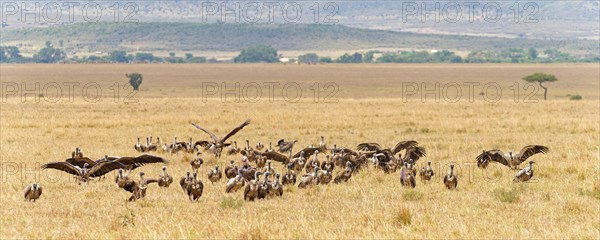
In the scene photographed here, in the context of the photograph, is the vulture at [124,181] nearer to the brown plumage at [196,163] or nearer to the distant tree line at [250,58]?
the brown plumage at [196,163]

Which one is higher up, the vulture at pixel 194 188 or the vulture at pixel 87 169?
the vulture at pixel 87 169

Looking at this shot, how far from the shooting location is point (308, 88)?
86.9 m

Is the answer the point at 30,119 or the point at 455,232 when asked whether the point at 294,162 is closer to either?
the point at 455,232

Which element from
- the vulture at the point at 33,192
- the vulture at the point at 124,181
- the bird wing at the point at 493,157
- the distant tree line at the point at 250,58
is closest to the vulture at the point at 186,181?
the vulture at the point at 124,181

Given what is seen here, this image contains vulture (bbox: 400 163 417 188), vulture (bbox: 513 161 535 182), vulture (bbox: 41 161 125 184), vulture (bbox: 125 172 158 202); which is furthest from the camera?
vulture (bbox: 513 161 535 182)

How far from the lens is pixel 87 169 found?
1581 cm

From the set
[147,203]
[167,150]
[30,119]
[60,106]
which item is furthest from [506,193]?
[60,106]

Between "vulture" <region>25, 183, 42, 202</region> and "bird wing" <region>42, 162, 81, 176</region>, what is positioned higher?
"bird wing" <region>42, 162, 81, 176</region>

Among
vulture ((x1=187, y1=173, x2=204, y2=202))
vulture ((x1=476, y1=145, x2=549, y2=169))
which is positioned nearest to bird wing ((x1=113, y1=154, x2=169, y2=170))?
vulture ((x1=187, y1=173, x2=204, y2=202))

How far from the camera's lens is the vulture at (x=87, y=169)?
15.0m

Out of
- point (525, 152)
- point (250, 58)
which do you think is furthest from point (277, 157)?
point (250, 58)

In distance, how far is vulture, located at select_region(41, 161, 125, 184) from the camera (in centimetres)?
1495

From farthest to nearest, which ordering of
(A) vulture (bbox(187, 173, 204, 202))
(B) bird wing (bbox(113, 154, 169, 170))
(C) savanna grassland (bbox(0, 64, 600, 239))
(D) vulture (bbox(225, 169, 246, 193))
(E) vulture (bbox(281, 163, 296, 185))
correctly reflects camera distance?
1. (E) vulture (bbox(281, 163, 296, 185))
2. (D) vulture (bbox(225, 169, 246, 193))
3. (B) bird wing (bbox(113, 154, 169, 170))
4. (A) vulture (bbox(187, 173, 204, 202))
5. (C) savanna grassland (bbox(0, 64, 600, 239))

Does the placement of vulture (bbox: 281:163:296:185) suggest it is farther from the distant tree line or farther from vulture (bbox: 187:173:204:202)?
the distant tree line
